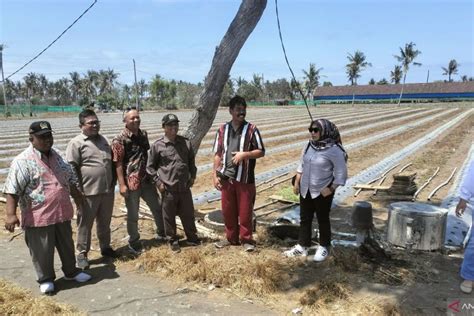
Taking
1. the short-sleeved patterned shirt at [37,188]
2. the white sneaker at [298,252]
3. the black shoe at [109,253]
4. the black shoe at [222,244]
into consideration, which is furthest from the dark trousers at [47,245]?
the white sneaker at [298,252]

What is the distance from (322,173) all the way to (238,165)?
0.89 m

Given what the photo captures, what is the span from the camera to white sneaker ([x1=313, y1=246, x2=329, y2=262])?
166 inches

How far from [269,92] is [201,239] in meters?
91.2

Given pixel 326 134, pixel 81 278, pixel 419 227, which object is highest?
pixel 326 134

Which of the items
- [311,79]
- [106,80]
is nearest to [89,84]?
[106,80]

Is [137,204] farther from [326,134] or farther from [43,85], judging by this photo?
[43,85]

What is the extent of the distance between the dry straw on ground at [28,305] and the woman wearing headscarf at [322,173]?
239 centimetres

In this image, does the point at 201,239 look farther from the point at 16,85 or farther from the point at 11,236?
the point at 16,85

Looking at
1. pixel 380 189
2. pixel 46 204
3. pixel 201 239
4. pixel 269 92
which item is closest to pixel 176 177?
pixel 201 239

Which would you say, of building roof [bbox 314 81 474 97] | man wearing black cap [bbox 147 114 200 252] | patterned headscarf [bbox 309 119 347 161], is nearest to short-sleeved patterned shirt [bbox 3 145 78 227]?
man wearing black cap [bbox 147 114 200 252]

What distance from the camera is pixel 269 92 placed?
3720 inches

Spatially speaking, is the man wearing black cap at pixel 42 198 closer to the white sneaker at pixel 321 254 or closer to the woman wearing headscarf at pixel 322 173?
the woman wearing headscarf at pixel 322 173

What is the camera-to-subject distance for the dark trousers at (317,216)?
4152 millimetres

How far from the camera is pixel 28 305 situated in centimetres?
349
